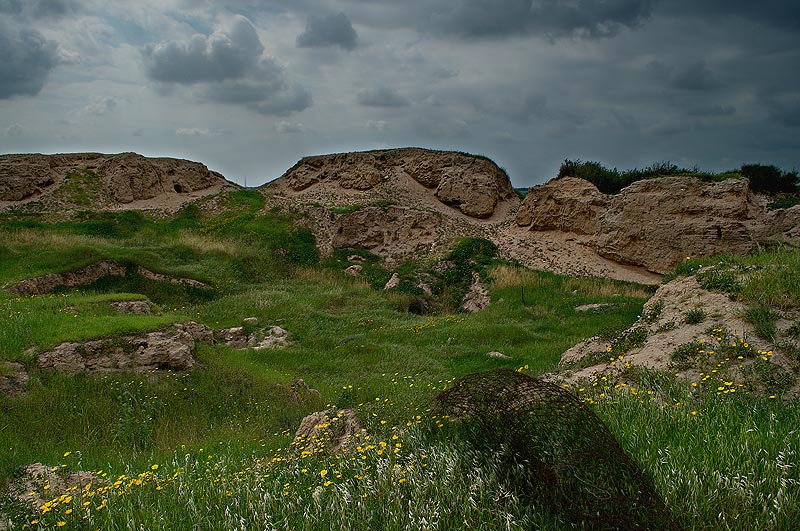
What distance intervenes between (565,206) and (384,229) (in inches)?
373

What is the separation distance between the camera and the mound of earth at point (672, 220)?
20.6 m

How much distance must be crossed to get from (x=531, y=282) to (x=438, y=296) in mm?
3865

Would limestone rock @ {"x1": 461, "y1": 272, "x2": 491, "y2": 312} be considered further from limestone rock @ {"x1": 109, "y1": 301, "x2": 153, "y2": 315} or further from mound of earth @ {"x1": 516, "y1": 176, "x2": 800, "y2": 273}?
limestone rock @ {"x1": 109, "y1": 301, "x2": 153, "y2": 315}

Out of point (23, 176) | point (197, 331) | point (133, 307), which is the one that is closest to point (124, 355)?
point (197, 331)

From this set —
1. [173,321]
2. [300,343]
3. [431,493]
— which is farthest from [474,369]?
[431,493]

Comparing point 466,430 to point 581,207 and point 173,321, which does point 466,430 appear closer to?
point 173,321

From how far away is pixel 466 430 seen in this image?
4.92m

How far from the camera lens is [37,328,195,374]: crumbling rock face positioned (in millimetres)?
9984

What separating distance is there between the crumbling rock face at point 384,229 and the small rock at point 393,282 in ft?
12.2

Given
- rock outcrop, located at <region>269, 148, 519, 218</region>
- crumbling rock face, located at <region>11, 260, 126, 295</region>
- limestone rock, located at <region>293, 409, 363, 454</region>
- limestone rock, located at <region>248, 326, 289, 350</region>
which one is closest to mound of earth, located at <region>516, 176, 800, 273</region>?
rock outcrop, located at <region>269, 148, 519, 218</region>

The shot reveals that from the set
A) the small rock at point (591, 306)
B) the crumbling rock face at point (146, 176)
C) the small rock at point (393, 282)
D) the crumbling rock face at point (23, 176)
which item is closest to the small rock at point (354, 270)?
the small rock at point (393, 282)

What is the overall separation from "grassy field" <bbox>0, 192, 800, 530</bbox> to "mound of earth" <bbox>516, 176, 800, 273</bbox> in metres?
3.66

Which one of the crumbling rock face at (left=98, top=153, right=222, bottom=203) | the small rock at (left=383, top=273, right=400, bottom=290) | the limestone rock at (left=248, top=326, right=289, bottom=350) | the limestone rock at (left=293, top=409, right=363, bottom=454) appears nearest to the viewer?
the limestone rock at (left=293, top=409, right=363, bottom=454)

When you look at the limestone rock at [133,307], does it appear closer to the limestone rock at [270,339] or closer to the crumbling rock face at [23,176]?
the limestone rock at [270,339]
